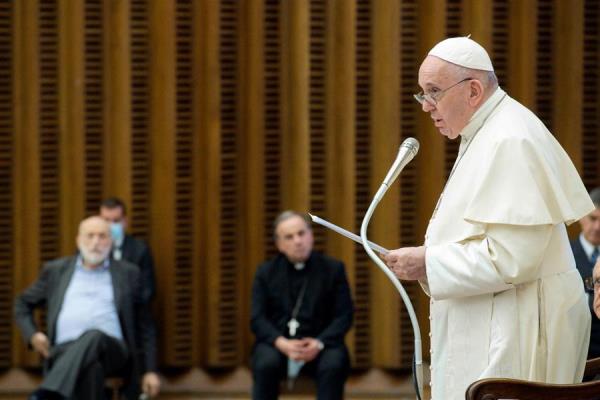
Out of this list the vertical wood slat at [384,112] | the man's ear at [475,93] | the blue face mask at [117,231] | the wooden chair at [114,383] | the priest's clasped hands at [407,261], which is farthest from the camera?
the vertical wood slat at [384,112]

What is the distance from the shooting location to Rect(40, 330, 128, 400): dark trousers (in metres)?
6.89

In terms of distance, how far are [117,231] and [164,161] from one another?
2.31ft

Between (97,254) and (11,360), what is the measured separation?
1.49 meters

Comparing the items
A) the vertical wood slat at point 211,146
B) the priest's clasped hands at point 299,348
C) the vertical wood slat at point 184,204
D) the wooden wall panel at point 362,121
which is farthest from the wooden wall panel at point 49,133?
the priest's clasped hands at point 299,348

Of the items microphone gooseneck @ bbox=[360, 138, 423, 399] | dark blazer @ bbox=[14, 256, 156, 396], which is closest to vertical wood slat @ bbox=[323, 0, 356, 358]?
dark blazer @ bbox=[14, 256, 156, 396]

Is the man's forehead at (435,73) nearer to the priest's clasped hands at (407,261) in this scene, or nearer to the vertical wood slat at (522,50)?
the priest's clasped hands at (407,261)

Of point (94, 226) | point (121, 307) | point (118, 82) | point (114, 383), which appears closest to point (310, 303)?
point (121, 307)

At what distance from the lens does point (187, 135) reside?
8.34 metres

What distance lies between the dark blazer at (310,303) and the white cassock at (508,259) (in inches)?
127

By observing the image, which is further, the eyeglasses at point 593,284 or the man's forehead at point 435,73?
the eyeglasses at point 593,284

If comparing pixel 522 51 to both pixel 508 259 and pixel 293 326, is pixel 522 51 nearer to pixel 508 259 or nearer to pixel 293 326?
pixel 293 326

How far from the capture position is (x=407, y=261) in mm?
3715

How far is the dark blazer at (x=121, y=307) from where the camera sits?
23.6ft

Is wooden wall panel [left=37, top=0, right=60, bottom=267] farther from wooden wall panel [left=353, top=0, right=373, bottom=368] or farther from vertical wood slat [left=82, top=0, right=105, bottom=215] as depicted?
wooden wall panel [left=353, top=0, right=373, bottom=368]
